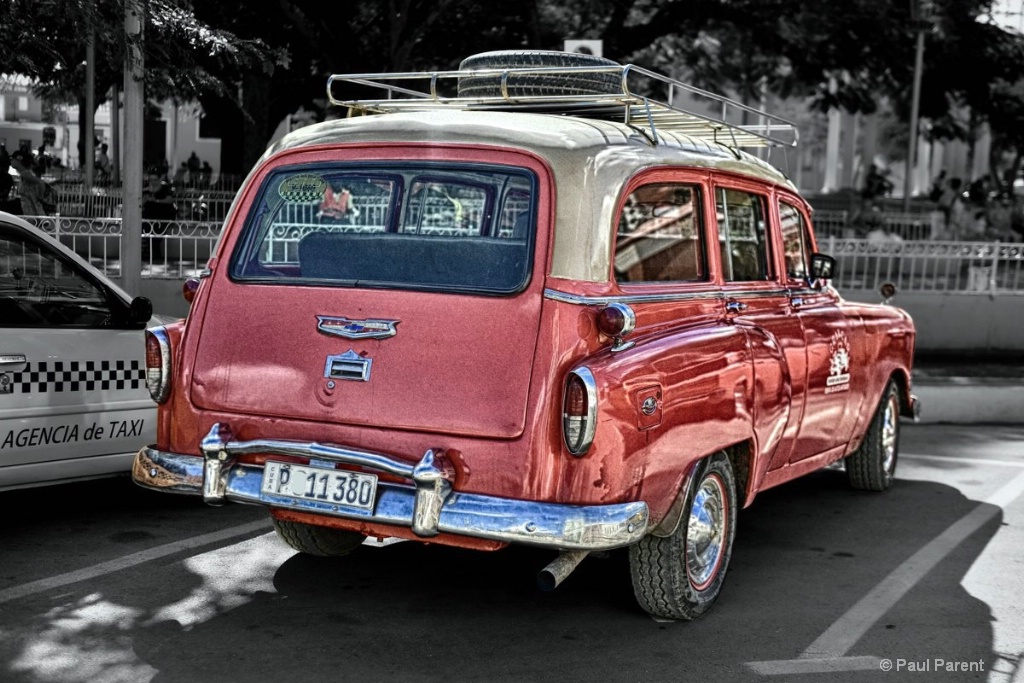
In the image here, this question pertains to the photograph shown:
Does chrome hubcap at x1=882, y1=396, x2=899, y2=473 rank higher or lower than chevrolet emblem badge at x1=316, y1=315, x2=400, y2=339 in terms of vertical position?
lower

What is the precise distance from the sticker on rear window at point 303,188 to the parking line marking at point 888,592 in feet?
7.87

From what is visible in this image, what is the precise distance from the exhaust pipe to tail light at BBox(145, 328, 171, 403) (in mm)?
1659

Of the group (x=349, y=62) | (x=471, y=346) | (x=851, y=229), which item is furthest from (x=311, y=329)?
(x=851, y=229)

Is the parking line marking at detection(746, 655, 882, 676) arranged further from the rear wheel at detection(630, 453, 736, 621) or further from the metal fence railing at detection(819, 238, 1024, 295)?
the metal fence railing at detection(819, 238, 1024, 295)

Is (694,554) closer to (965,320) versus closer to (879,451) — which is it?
(879,451)

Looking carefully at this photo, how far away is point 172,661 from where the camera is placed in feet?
14.0

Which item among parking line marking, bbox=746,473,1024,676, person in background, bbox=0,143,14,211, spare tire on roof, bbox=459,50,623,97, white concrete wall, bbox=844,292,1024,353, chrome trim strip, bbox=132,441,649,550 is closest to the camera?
chrome trim strip, bbox=132,441,649,550

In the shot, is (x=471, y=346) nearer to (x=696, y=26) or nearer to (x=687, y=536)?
(x=687, y=536)

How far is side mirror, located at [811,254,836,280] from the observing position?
661 cm

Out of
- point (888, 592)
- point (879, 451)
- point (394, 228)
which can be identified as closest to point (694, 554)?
point (888, 592)

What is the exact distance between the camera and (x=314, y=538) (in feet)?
18.2

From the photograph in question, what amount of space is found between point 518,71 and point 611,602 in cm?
226

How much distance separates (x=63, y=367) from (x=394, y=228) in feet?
6.49
